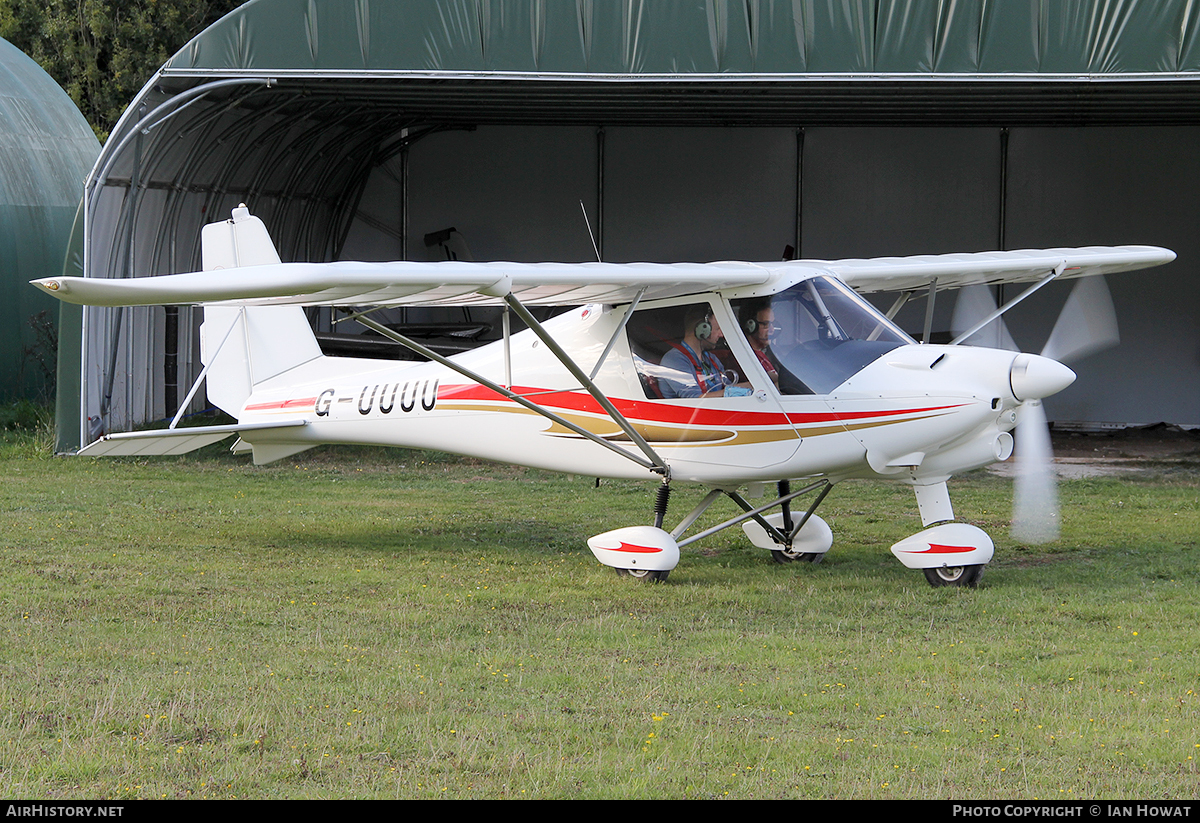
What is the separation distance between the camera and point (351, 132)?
2022 centimetres

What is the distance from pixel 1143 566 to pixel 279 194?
14.5 m

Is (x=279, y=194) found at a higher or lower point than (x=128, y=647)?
higher

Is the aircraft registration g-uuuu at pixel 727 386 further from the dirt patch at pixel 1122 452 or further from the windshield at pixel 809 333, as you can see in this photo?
the dirt patch at pixel 1122 452

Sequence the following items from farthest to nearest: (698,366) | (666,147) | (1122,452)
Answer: (666,147), (1122,452), (698,366)

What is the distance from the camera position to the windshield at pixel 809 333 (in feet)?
27.8

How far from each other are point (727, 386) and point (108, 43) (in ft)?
96.0

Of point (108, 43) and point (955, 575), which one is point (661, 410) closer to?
point (955, 575)

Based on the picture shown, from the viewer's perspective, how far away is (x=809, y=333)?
853 cm

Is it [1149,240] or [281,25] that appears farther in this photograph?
[1149,240]

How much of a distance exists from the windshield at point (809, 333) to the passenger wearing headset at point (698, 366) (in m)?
0.24

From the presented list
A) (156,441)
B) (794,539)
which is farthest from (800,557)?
(156,441)
